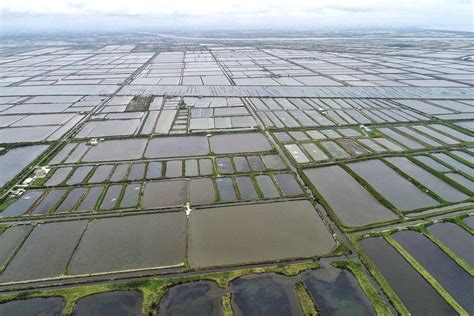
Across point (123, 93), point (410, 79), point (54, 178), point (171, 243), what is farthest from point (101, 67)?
point (171, 243)

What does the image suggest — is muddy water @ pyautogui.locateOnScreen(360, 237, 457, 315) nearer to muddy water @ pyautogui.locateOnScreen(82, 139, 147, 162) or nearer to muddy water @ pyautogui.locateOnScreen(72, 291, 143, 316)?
muddy water @ pyautogui.locateOnScreen(72, 291, 143, 316)

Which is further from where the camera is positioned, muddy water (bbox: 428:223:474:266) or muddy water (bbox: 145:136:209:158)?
muddy water (bbox: 145:136:209:158)

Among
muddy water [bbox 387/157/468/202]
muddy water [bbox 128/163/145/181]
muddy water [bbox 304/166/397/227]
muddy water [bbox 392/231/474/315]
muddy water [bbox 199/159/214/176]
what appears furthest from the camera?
muddy water [bbox 199/159/214/176]

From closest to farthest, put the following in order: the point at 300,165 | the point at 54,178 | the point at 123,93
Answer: the point at 54,178
the point at 300,165
the point at 123,93

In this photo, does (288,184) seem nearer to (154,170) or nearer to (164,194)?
(164,194)

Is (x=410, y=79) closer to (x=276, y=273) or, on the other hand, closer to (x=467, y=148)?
(x=467, y=148)

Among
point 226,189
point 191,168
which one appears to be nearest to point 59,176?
point 191,168

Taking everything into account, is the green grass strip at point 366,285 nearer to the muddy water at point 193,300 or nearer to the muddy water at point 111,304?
the muddy water at point 193,300

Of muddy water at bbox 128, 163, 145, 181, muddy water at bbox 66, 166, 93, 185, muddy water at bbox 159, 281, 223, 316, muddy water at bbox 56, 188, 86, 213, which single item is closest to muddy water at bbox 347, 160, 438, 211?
muddy water at bbox 159, 281, 223, 316
